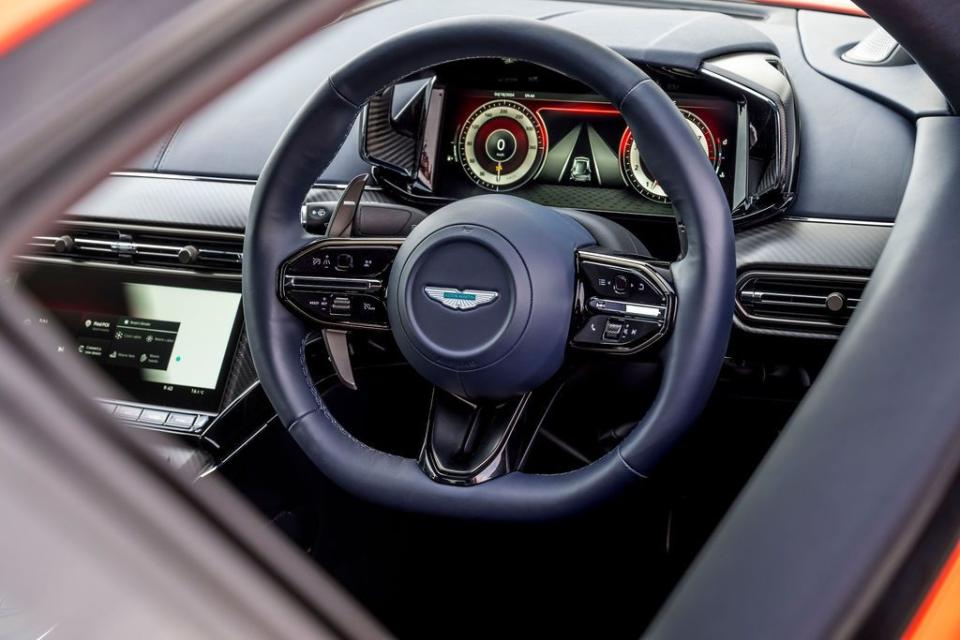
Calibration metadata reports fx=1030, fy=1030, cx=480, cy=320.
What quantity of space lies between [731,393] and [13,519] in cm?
153

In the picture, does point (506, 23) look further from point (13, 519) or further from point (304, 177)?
point (13, 519)

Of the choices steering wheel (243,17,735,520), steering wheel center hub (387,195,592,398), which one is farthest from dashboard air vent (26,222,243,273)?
steering wheel center hub (387,195,592,398)

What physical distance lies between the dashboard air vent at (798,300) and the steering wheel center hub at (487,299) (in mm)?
500

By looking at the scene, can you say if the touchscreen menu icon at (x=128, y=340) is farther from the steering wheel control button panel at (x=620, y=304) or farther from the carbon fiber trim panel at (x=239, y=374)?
the steering wheel control button panel at (x=620, y=304)

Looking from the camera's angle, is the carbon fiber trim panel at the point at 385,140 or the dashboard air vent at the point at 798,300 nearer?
the dashboard air vent at the point at 798,300

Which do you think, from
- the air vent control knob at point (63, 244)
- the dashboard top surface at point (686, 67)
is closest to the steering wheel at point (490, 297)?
the dashboard top surface at point (686, 67)

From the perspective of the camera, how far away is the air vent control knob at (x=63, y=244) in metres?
2.12

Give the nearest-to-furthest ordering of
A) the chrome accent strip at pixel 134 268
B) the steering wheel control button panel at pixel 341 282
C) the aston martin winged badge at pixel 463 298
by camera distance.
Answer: the aston martin winged badge at pixel 463 298 < the steering wheel control button panel at pixel 341 282 < the chrome accent strip at pixel 134 268

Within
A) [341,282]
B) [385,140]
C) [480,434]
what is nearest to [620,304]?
[480,434]

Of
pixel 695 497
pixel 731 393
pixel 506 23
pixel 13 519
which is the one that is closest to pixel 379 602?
pixel 695 497

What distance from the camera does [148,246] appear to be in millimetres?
2086

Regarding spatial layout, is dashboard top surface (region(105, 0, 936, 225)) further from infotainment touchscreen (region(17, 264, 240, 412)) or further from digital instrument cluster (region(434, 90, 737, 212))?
infotainment touchscreen (region(17, 264, 240, 412))

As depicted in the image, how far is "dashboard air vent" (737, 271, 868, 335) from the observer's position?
1.70 meters

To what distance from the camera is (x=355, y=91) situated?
53.7 inches
